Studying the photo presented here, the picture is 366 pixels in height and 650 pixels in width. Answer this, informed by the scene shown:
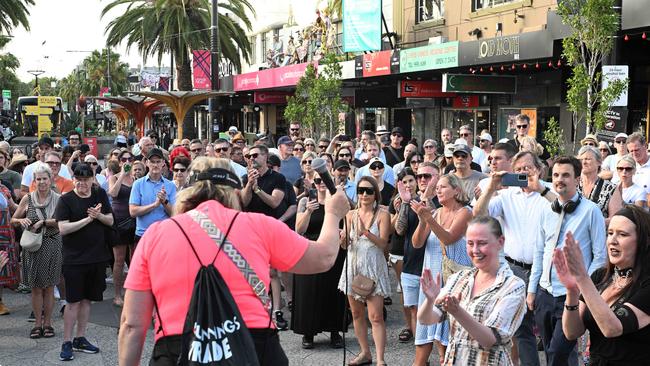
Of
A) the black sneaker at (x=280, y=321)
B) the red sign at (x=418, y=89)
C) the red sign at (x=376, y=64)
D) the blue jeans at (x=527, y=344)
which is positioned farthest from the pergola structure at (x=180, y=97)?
the blue jeans at (x=527, y=344)


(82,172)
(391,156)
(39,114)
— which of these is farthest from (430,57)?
(39,114)

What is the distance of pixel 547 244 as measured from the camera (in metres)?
5.75

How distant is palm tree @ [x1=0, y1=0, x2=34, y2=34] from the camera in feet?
87.6

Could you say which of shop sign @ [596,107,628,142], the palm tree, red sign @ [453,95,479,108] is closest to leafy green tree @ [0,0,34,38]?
the palm tree

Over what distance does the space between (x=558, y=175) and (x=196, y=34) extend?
24.0 m

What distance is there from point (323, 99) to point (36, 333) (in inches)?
594

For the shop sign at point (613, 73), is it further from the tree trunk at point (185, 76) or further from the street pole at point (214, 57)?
the tree trunk at point (185, 76)

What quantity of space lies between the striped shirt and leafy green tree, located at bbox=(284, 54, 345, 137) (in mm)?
18127

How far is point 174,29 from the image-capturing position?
28094 mm

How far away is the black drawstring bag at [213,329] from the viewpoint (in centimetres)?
310

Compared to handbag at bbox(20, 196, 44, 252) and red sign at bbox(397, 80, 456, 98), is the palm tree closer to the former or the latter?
red sign at bbox(397, 80, 456, 98)

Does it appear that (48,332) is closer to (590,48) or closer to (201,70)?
(590,48)

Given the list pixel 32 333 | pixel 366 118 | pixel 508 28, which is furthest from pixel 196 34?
pixel 32 333

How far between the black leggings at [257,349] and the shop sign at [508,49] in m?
12.4
